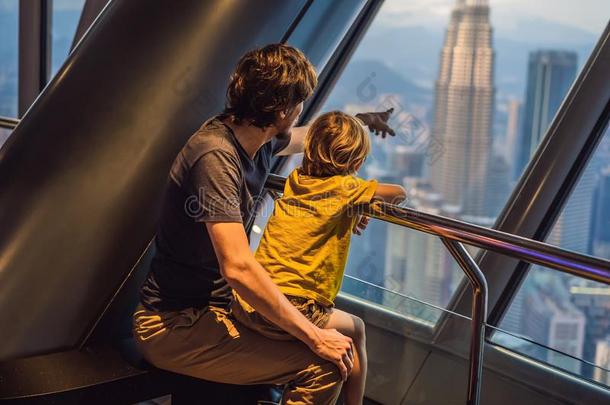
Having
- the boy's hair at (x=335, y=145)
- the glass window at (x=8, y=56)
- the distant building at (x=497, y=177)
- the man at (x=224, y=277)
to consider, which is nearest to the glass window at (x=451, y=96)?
the distant building at (x=497, y=177)

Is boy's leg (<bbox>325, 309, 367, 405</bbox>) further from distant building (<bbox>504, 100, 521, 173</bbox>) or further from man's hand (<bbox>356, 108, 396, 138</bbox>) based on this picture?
distant building (<bbox>504, 100, 521, 173</bbox>)

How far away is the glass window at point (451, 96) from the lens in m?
4.01

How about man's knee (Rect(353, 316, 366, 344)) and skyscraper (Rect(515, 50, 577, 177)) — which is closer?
man's knee (Rect(353, 316, 366, 344))

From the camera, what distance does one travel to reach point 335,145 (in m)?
1.96

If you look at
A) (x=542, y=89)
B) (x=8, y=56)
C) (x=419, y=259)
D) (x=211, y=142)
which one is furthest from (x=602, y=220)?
(x=8, y=56)

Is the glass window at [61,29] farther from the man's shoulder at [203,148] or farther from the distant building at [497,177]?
the man's shoulder at [203,148]

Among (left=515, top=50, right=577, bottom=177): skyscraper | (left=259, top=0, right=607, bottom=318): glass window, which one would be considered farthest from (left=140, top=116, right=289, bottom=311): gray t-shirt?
(left=515, top=50, right=577, bottom=177): skyscraper

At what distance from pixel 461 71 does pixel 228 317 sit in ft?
9.90

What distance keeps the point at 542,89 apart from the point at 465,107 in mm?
756

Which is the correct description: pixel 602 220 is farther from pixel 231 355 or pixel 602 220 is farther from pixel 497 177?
pixel 231 355

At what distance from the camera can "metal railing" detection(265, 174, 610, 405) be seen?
5.47ft

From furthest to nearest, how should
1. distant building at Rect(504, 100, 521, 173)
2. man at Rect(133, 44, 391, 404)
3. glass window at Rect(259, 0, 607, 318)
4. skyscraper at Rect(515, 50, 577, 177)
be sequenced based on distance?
distant building at Rect(504, 100, 521, 173) < glass window at Rect(259, 0, 607, 318) < skyscraper at Rect(515, 50, 577, 177) < man at Rect(133, 44, 391, 404)

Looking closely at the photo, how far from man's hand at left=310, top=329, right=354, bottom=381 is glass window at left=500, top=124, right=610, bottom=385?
1.38 meters

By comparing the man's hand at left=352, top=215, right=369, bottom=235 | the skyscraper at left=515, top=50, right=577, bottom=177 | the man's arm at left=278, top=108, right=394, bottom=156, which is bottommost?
the man's hand at left=352, top=215, right=369, bottom=235
